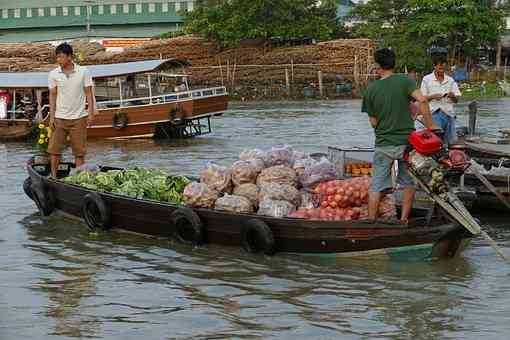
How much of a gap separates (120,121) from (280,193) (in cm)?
1536

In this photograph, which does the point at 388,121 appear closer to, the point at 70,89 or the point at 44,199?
the point at 70,89

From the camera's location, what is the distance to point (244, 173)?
987 centimetres

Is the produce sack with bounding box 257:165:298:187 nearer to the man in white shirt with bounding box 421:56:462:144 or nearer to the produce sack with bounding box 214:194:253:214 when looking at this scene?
the produce sack with bounding box 214:194:253:214

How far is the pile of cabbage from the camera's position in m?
10.4

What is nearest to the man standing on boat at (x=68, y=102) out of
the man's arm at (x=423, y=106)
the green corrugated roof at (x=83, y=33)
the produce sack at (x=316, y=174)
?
the produce sack at (x=316, y=174)

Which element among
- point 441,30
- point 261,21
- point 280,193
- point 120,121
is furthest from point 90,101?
point 261,21

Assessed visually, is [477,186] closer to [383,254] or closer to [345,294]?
[383,254]

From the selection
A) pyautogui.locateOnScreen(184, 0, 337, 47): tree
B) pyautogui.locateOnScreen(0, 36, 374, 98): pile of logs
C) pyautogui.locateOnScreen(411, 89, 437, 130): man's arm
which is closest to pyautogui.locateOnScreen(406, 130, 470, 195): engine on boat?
pyautogui.locateOnScreen(411, 89, 437, 130): man's arm

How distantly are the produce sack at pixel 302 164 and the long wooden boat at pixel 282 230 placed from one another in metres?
0.93

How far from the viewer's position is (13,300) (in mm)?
8141

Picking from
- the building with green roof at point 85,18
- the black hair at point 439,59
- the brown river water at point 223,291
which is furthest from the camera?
the building with green roof at point 85,18

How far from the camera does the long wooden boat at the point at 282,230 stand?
863 centimetres

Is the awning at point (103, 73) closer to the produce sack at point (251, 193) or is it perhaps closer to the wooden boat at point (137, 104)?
the wooden boat at point (137, 104)

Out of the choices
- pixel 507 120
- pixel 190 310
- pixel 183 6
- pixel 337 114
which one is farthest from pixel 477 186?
pixel 183 6
